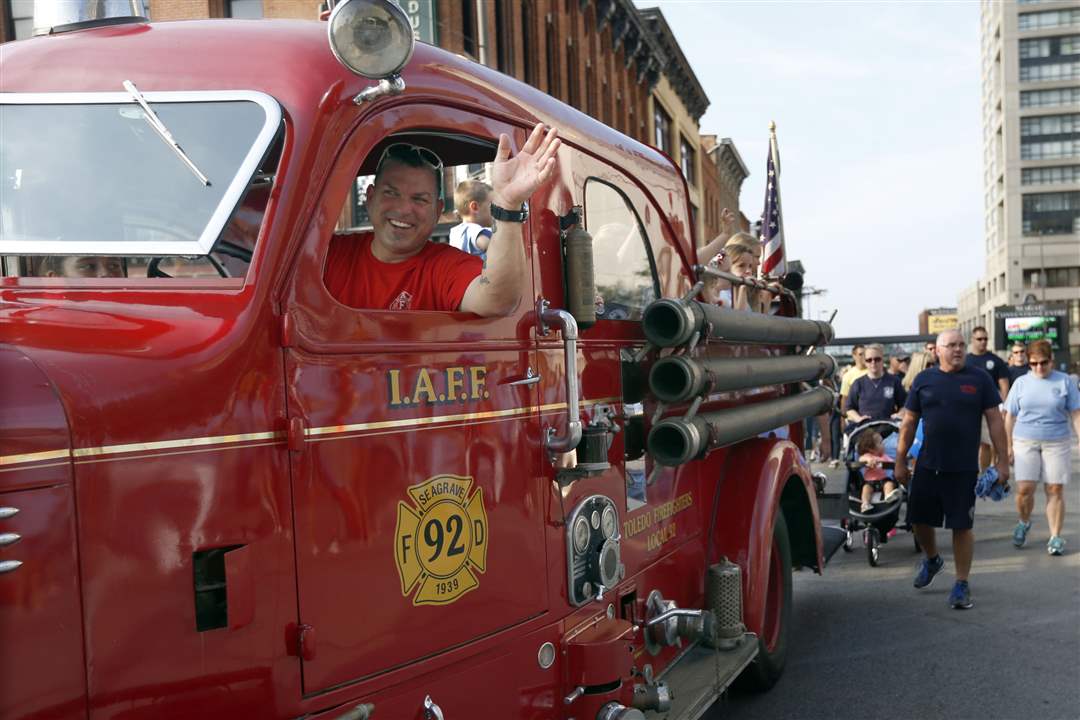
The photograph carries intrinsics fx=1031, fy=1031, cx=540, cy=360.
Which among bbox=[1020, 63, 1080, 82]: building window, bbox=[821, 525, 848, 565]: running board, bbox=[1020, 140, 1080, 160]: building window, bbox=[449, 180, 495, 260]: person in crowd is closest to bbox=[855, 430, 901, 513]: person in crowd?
bbox=[821, 525, 848, 565]: running board

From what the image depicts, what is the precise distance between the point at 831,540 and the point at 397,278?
178 inches

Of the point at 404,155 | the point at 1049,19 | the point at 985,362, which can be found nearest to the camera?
the point at 404,155

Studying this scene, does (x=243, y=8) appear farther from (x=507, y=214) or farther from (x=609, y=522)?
(x=507, y=214)

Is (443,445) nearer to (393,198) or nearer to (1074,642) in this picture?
(393,198)

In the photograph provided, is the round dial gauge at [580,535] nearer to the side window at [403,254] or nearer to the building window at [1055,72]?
the side window at [403,254]

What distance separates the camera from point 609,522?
362 centimetres

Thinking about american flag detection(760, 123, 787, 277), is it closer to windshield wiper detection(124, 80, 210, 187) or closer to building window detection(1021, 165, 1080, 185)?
windshield wiper detection(124, 80, 210, 187)

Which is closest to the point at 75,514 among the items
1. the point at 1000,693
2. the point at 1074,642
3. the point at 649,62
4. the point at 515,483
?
the point at 515,483

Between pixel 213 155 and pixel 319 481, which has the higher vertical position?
pixel 213 155

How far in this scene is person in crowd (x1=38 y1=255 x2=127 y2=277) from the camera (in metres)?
2.62

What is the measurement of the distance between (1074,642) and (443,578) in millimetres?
4997

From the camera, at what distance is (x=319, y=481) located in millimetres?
2467

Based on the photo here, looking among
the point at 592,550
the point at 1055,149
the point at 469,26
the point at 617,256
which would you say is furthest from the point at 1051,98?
the point at 592,550

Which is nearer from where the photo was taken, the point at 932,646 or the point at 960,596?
the point at 932,646
